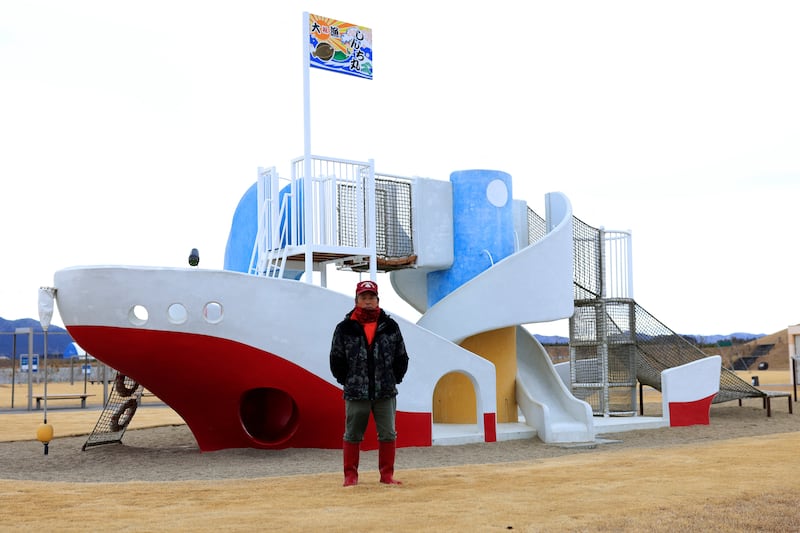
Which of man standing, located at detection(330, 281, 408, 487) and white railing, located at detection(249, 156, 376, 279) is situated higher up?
white railing, located at detection(249, 156, 376, 279)

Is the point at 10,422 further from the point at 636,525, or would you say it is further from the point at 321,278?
the point at 636,525

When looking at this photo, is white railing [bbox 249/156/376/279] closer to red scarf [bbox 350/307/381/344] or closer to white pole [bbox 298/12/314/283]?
white pole [bbox 298/12/314/283]

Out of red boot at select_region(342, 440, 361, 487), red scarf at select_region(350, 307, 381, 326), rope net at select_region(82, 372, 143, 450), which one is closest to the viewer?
red boot at select_region(342, 440, 361, 487)

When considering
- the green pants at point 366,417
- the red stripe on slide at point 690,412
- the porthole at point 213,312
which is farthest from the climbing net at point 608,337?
the green pants at point 366,417

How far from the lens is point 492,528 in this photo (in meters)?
5.90

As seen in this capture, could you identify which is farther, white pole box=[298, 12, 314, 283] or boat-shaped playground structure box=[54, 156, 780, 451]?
white pole box=[298, 12, 314, 283]

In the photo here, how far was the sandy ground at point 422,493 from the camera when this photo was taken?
6160 millimetres

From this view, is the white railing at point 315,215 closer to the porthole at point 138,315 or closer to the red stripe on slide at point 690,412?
the porthole at point 138,315

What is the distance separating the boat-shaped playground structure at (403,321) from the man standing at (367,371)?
4.54m

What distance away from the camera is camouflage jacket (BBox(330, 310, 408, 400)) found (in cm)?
811

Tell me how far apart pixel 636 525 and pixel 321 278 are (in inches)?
413

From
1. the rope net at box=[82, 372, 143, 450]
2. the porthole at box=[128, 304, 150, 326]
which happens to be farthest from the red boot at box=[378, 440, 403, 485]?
the rope net at box=[82, 372, 143, 450]

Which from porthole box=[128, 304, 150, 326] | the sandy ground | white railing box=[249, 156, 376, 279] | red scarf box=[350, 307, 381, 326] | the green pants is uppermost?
white railing box=[249, 156, 376, 279]

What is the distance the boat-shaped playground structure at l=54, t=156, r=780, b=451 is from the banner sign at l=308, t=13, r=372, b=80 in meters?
1.45
